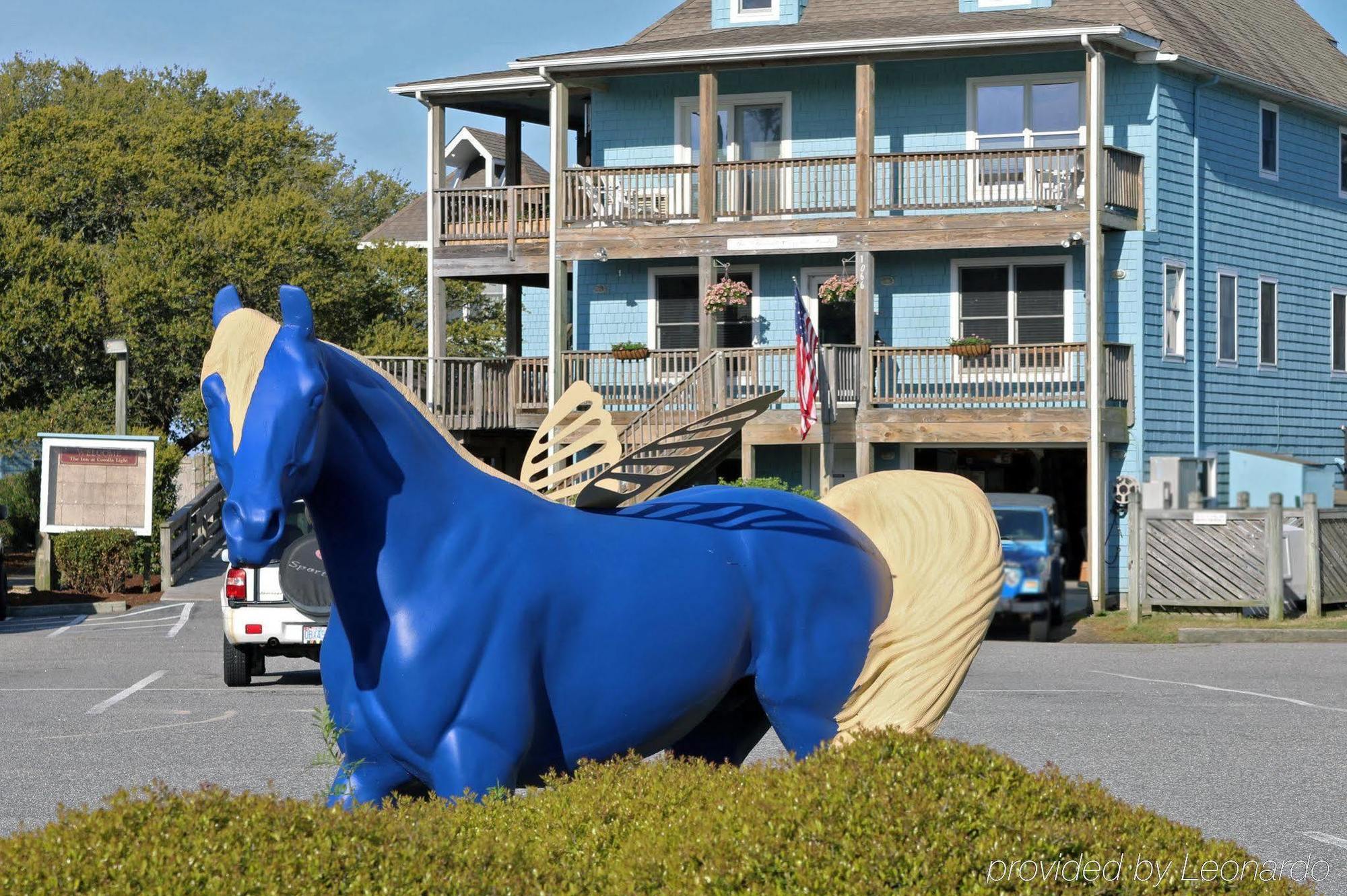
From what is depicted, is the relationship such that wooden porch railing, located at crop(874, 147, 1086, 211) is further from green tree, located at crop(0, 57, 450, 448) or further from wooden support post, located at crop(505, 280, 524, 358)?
green tree, located at crop(0, 57, 450, 448)

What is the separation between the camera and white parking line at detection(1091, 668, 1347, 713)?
14.8 meters

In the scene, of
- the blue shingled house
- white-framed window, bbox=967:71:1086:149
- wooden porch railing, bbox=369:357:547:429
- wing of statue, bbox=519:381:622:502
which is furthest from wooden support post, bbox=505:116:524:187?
wing of statue, bbox=519:381:622:502

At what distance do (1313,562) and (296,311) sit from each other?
22475 mm

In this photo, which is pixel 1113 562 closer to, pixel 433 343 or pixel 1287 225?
pixel 1287 225

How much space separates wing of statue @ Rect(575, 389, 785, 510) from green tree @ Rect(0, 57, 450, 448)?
2686 cm

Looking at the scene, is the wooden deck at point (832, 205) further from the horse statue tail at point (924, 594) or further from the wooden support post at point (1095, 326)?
the horse statue tail at point (924, 594)

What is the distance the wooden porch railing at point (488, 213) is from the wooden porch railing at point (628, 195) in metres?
1.11

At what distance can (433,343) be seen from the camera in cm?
3130

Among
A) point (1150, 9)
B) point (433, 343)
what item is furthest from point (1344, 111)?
point (433, 343)

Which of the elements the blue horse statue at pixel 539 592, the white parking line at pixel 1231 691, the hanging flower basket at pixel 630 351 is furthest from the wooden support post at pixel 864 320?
the blue horse statue at pixel 539 592

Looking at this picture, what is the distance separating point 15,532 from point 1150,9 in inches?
1053

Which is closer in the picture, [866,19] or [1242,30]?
[866,19]

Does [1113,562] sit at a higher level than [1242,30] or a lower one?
lower

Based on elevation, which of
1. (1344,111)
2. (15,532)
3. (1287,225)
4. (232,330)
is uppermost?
(1344,111)
